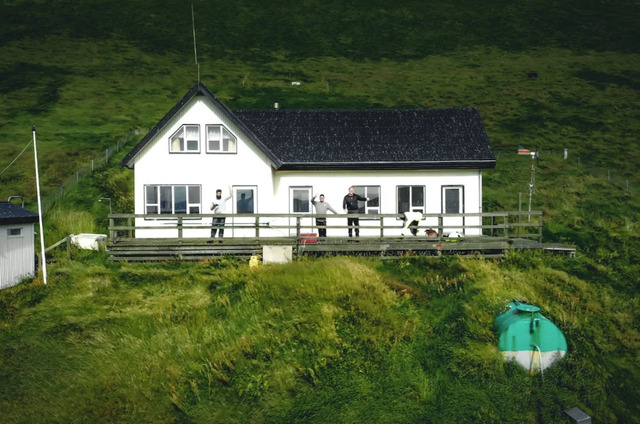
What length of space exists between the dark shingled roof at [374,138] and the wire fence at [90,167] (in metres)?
10.7

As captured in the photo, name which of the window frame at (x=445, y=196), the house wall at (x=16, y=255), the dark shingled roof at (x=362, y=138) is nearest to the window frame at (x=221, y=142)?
the dark shingled roof at (x=362, y=138)

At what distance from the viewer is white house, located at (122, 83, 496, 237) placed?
80.4 feet

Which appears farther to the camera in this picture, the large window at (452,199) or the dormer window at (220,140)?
the large window at (452,199)

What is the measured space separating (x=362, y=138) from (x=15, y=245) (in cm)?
1423

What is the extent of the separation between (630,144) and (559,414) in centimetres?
3724

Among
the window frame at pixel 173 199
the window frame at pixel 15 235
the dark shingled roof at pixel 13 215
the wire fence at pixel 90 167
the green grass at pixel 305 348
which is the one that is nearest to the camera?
the green grass at pixel 305 348

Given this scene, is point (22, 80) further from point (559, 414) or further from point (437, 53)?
point (559, 414)

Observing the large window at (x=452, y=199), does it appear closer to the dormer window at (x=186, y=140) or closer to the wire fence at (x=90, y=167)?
the dormer window at (x=186, y=140)

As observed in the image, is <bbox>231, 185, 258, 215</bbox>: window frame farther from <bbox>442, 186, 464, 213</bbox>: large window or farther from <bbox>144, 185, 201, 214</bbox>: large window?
<bbox>442, 186, 464, 213</bbox>: large window

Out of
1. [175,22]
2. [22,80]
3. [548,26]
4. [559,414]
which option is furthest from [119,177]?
[548,26]

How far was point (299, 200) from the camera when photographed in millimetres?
25641

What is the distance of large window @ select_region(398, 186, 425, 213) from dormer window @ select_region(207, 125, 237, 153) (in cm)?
695

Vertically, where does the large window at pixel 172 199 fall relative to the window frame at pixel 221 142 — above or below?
below

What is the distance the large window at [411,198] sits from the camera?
25719 millimetres
